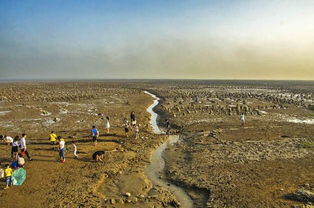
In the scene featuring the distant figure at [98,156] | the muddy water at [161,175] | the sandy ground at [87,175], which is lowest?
the muddy water at [161,175]

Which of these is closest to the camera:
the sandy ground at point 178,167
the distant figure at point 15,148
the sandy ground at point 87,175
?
the sandy ground at point 87,175

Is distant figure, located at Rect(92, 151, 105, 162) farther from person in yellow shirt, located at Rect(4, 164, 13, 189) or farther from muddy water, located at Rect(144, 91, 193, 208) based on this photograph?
person in yellow shirt, located at Rect(4, 164, 13, 189)

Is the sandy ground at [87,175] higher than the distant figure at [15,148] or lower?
lower

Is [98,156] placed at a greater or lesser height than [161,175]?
greater

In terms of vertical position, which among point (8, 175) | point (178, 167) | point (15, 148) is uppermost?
point (15, 148)

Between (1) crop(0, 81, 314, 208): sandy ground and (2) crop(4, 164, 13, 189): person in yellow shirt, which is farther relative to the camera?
(2) crop(4, 164, 13, 189): person in yellow shirt

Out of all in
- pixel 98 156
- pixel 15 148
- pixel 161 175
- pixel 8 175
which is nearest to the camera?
pixel 8 175

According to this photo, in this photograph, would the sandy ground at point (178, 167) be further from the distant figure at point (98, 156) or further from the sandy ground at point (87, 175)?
the distant figure at point (98, 156)

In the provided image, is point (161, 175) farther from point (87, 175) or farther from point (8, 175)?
point (8, 175)

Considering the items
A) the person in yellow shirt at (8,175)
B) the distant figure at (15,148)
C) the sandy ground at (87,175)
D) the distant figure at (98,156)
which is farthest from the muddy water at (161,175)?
the distant figure at (15,148)

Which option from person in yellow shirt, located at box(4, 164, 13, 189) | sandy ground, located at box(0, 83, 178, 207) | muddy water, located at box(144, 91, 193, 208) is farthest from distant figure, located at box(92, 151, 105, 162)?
person in yellow shirt, located at box(4, 164, 13, 189)

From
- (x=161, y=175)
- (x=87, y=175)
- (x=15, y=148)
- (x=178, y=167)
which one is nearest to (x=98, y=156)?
(x=87, y=175)

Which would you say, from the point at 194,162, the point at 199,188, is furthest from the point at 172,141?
the point at 199,188

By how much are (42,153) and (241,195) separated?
13633 mm
